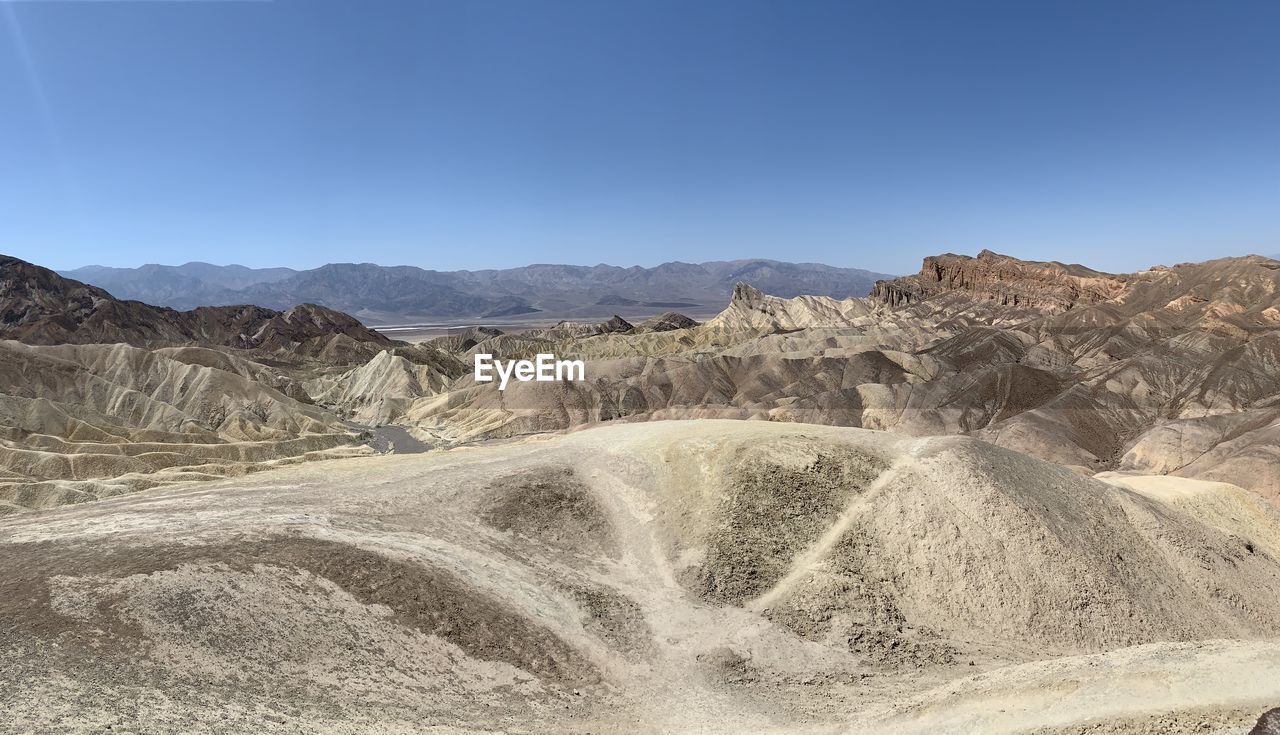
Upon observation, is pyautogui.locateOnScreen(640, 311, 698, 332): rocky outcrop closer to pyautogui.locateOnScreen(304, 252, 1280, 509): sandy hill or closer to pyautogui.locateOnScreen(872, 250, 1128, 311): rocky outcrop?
pyautogui.locateOnScreen(304, 252, 1280, 509): sandy hill

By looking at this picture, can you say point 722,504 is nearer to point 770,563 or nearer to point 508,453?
point 770,563

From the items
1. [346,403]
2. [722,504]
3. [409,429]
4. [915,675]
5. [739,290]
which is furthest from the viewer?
[739,290]

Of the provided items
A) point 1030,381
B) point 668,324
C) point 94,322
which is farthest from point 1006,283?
point 94,322

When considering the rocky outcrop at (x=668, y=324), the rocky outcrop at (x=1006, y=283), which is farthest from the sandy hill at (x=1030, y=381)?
the rocky outcrop at (x=668, y=324)

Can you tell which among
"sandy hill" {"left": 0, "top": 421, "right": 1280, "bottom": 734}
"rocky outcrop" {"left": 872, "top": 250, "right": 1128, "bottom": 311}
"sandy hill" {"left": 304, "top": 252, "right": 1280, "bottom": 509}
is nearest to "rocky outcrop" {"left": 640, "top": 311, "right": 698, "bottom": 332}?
"sandy hill" {"left": 304, "top": 252, "right": 1280, "bottom": 509}

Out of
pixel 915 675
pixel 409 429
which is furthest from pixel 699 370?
pixel 915 675

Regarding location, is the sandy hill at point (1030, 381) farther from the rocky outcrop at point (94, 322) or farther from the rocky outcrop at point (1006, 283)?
the rocky outcrop at point (94, 322)
